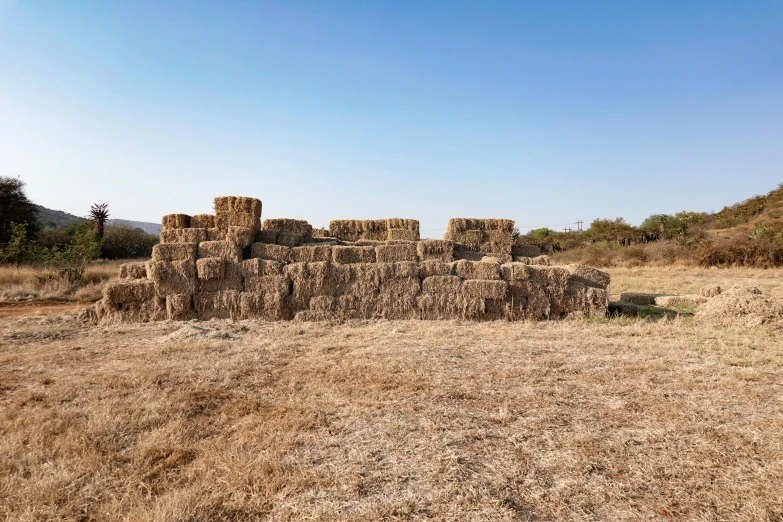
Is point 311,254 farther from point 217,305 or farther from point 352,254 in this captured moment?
point 217,305

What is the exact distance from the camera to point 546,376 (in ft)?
18.0

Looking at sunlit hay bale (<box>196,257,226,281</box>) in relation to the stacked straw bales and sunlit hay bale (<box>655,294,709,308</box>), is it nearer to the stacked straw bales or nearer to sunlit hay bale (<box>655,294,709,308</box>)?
the stacked straw bales

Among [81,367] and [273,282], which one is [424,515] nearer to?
[81,367]

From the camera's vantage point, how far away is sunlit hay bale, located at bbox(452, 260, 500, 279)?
9.36 meters

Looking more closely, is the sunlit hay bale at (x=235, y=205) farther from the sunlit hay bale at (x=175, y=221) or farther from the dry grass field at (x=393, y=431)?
the dry grass field at (x=393, y=431)

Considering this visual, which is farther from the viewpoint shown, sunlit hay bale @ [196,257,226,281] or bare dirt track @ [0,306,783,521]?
sunlit hay bale @ [196,257,226,281]

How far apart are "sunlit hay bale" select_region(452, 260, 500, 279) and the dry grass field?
7.92ft

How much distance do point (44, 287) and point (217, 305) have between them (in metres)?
8.43

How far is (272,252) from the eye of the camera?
383 inches

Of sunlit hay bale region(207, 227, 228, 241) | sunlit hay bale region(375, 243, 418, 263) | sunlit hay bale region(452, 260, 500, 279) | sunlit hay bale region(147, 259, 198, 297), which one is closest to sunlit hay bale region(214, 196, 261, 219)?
sunlit hay bale region(207, 227, 228, 241)

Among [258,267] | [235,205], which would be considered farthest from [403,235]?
[235,205]

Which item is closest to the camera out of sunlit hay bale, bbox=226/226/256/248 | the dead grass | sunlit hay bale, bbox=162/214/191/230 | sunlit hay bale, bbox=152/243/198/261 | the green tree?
sunlit hay bale, bbox=152/243/198/261

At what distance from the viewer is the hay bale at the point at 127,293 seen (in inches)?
361

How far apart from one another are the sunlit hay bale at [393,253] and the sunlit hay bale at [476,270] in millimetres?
1051
